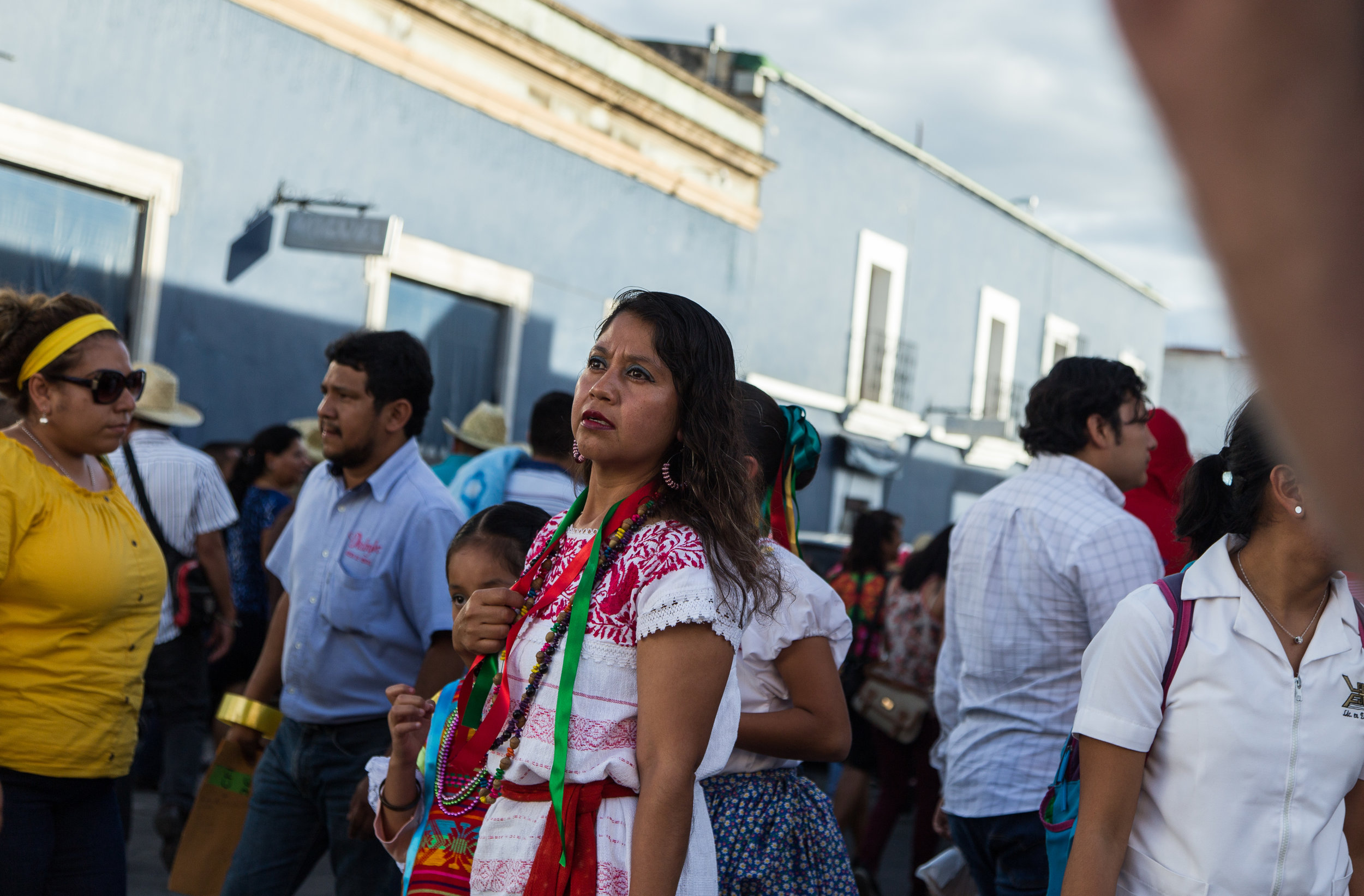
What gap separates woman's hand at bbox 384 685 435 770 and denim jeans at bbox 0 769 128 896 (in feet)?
3.61

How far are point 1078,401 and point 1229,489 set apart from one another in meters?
1.19

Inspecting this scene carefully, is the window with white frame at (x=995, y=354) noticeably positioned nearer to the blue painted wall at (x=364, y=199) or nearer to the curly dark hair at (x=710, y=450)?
the blue painted wall at (x=364, y=199)

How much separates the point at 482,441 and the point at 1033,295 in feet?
55.0

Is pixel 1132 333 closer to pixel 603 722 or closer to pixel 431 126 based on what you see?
pixel 431 126

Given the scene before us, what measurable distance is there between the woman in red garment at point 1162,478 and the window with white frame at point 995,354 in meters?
16.1

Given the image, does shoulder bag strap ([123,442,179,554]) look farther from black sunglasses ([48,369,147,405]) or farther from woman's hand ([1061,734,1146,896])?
woman's hand ([1061,734,1146,896])

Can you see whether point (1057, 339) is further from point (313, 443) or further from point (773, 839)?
point (773, 839)

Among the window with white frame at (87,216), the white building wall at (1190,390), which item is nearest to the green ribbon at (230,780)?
the window with white frame at (87,216)

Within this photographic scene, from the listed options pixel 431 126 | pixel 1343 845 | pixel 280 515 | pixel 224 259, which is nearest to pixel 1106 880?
pixel 1343 845

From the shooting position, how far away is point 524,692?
7.30 feet

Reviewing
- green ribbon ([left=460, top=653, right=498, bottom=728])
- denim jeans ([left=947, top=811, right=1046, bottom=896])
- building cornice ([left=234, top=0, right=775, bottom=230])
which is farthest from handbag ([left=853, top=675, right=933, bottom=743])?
building cornice ([left=234, top=0, right=775, bottom=230])

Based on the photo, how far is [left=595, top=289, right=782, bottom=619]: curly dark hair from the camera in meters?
2.25

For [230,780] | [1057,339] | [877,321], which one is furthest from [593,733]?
[1057,339]

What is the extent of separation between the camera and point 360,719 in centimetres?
372
